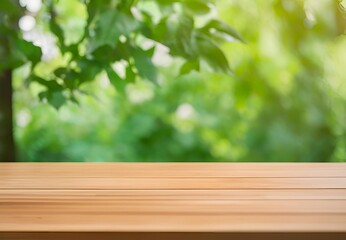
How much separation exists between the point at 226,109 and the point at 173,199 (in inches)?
68.0

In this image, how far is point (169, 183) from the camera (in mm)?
777

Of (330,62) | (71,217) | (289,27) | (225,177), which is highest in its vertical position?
(71,217)

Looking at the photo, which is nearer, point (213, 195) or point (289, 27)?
point (213, 195)

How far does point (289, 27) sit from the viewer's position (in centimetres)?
212

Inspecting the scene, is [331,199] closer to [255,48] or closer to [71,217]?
[71,217]

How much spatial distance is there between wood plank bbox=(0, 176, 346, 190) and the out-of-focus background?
52.6 inches

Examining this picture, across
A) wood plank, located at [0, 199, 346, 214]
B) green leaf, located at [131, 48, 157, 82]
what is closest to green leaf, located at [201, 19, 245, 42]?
green leaf, located at [131, 48, 157, 82]

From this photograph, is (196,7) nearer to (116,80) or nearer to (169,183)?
(116,80)

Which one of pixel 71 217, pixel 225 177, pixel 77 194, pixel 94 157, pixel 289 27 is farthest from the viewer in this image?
pixel 94 157

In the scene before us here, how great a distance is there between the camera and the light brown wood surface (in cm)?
56

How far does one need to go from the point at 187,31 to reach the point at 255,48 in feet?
3.74

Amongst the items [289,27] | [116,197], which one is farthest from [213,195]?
[289,27]

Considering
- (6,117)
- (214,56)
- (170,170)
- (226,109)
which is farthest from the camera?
(226,109)

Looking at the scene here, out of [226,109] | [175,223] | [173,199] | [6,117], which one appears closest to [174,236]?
[175,223]
